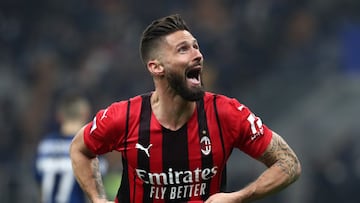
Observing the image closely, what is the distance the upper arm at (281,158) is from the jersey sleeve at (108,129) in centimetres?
74

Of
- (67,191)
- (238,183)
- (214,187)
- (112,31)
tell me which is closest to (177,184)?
(214,187)

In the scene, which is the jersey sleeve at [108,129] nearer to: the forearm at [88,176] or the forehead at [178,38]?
the forearm at [88,176]

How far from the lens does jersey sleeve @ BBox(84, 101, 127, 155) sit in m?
5.58

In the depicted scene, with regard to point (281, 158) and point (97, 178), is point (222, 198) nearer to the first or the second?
point (281, 158)

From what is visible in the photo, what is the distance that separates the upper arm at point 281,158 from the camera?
17.8ft

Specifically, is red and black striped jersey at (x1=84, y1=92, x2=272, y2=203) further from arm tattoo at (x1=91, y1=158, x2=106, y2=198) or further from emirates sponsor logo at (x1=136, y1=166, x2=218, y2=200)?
arm tattoo at (x1=91, y1=158, x2=106, y2=198)

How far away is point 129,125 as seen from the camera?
18.3ft

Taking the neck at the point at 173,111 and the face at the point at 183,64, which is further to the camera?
the neck at the point at 173,111

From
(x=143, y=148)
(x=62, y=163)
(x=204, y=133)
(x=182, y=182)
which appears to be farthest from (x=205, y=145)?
(x=62, y=163)

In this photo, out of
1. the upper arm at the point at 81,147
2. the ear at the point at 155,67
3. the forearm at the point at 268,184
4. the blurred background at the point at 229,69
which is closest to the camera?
the forearm at the point at 268,184

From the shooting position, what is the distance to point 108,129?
5.59 m

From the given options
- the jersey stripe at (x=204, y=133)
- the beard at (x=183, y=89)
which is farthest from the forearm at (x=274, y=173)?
the beard at (x=183, y=89)

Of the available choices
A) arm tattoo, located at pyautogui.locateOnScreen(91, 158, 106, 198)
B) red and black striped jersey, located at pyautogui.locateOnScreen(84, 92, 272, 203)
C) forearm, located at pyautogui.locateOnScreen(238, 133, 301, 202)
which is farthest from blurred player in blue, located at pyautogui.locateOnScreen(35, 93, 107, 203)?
forearm, located at pyautogui.locateOnScreen(238, 133, 301, 202)

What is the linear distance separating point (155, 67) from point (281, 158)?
2.64ft
